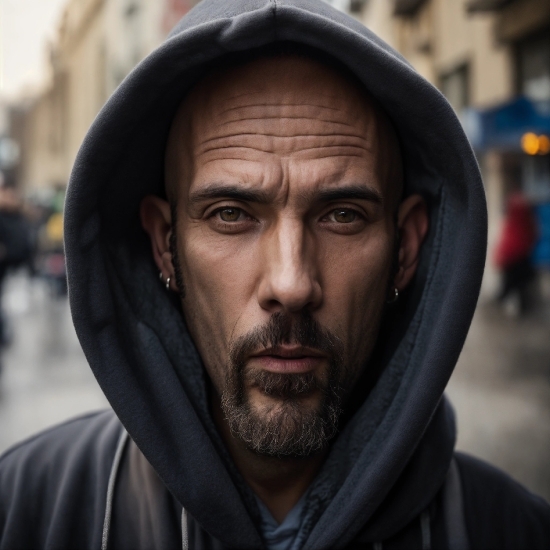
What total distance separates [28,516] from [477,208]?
127 centimetres

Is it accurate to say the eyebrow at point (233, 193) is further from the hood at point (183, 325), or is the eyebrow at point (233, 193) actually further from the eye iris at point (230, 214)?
the hood at point (183, 325)

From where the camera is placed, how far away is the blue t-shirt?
5.10 feet

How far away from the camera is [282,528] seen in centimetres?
156

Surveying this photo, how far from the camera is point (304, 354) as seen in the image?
1.45 meters

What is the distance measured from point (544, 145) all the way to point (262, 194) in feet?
26.8

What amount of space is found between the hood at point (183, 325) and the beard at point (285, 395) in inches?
6.0

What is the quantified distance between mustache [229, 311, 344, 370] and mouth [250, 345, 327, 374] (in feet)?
0.05

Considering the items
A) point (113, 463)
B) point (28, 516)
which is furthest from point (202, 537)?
point (28, 516)

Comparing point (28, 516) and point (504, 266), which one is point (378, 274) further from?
point (504, 266)

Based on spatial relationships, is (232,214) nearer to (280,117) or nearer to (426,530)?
(280,117)

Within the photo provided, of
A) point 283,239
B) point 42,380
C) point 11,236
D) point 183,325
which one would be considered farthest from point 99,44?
point 283,239

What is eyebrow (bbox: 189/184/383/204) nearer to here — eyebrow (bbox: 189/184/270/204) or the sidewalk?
eyebrow (bbox: 189/184/270/204)

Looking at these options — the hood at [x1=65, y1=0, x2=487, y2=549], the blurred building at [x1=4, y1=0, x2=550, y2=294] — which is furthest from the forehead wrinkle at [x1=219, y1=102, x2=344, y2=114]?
the blurred building at [x1=4, y1=0, x2=550, y2=294]

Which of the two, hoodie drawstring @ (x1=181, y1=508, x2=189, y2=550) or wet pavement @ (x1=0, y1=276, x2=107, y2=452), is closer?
hoodie drawstring @ (x1=181, y1=508, x2=189, y2=550)
